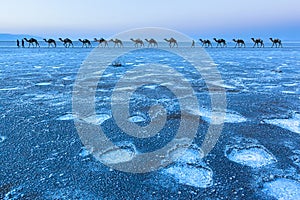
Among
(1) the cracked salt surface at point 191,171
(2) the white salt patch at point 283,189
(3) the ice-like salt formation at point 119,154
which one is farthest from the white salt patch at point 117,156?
(2) the white salt patch at point 283,189

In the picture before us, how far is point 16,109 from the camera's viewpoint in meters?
5.53

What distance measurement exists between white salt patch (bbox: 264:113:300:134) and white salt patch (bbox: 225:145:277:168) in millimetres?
1134

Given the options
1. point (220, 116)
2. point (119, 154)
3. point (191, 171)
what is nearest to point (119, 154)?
point (119, 154)

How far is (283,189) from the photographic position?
8.82 feet

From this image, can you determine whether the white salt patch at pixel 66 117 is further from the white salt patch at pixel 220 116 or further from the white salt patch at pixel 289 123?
the white salt patch at pixel 289 123

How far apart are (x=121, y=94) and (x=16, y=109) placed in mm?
2721

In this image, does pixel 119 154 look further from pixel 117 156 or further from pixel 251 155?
pixel 251 155

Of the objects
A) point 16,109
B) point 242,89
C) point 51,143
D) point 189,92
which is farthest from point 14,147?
point 242,89

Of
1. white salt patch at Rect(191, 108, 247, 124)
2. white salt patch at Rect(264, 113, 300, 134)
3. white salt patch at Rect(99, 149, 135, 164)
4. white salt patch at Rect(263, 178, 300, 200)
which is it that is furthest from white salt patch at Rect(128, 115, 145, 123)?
white salt patch at Rect(263, 178, 300, 200)

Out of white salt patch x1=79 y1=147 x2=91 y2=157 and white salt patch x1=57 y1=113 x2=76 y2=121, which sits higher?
white salt patch x1=57 y1=113 x2=76 y2=121

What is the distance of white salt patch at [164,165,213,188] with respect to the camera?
2799 millimetres

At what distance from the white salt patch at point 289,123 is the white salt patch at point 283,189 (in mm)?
1862

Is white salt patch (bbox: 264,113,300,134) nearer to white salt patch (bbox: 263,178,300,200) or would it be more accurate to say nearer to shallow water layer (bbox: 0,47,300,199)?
shallow water layer (bbox: 0,47,300,199)

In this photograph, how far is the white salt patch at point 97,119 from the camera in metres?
4.84
